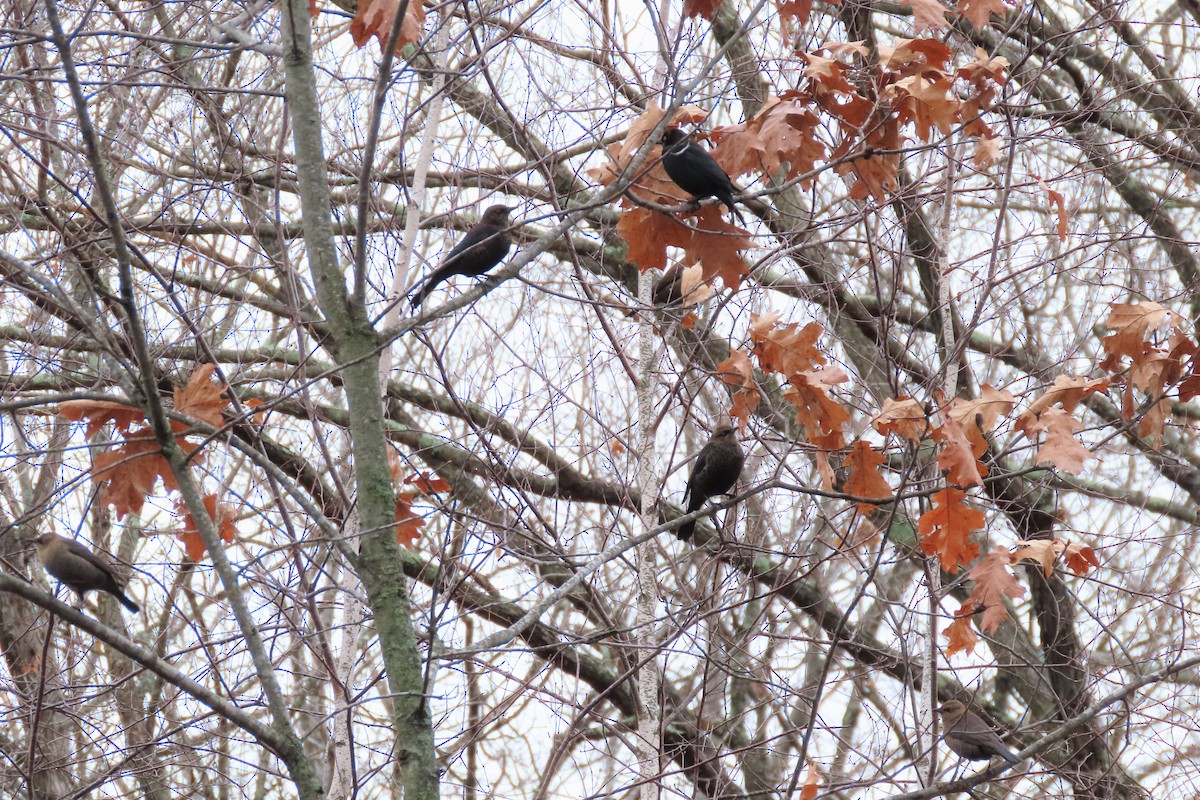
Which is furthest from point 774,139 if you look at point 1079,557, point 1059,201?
point 1079,557

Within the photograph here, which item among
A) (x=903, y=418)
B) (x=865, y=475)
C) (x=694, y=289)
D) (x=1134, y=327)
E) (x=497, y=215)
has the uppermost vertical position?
(x=497, y=215)

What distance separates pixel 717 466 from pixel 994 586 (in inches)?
67.5

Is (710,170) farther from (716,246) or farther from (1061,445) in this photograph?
(1061,445)

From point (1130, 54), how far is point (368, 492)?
829cm

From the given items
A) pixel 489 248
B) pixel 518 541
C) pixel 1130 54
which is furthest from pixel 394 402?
pixel 1130 54

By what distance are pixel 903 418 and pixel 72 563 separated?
3.29 meters

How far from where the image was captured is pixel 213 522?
171 inches

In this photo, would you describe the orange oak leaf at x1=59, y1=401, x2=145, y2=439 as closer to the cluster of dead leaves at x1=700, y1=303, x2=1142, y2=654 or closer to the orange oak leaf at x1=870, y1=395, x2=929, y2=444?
the cluster of dead leaves at x1=700, y1=303, x2=1142, y2=654

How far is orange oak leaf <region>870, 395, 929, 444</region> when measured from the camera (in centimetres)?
366

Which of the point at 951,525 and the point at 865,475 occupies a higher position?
the point at 865,475

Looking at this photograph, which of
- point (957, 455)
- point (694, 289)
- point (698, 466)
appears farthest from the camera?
point (698, 466)

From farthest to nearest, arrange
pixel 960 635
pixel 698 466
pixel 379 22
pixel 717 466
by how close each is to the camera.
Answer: pixel 698 466
pixel 717 466
pixel 960 635
pixel 379 22

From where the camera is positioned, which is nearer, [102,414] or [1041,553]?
[102,414]

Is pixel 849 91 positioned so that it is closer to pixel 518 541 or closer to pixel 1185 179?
pixel 518 541
